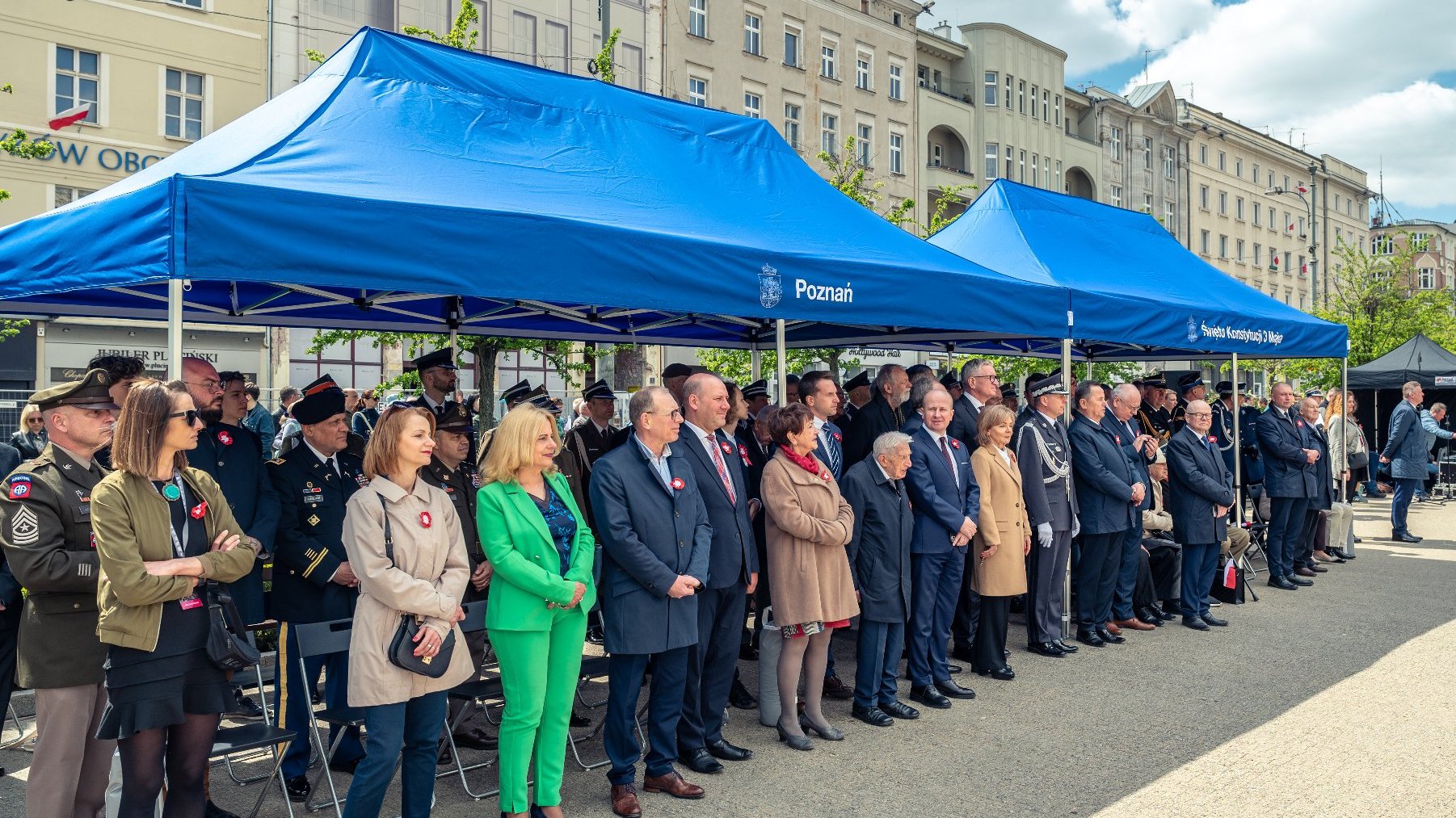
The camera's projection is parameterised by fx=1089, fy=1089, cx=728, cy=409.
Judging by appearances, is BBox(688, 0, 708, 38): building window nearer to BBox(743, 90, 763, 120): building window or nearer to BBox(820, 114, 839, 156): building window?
BBox(743, 90, 763, 120): building window

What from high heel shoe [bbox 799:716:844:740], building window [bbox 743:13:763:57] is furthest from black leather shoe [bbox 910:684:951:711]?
building window [bbox 743:13:763:57]

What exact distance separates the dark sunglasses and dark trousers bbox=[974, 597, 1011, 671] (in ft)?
16.4

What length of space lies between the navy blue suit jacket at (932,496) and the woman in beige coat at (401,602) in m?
3.07

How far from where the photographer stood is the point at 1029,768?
211 inches

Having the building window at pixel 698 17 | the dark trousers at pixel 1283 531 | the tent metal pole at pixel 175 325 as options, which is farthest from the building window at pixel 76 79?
the dark trousers at pixel 1283 531

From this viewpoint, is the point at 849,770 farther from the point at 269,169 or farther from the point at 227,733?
the point at 269,169

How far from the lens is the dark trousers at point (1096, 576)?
8.20 meters

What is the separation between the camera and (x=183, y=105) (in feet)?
74.3

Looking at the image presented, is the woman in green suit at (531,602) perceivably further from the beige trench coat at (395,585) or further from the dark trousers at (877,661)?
the dark trousers at (877,661)

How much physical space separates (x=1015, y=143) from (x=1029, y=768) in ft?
125

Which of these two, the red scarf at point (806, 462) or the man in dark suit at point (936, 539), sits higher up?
the red scarf at point (806, 462)

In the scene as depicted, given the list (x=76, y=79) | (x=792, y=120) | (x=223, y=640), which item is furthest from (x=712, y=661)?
(x=792, y=120)

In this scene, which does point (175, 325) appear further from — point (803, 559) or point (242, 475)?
point (803, 559)

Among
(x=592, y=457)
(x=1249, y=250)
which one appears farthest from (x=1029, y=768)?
(x=1249, y=250)
